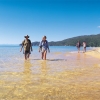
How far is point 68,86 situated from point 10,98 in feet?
7.49

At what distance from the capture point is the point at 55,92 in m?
6.58

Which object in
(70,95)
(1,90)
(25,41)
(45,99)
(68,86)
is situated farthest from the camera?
(25,41)

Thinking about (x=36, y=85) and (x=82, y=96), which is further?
(x=36, y=85)

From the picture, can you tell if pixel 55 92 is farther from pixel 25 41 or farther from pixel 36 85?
pixel 25 41

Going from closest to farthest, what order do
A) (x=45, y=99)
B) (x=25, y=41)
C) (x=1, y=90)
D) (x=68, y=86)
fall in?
(x=45, y=99) < (x=1, y=90) < (x=68, y=86) < (x=25, y=41)

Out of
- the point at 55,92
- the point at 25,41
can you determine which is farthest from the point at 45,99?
the point at 25,41

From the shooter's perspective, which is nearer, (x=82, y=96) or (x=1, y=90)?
(x=82, y=96)

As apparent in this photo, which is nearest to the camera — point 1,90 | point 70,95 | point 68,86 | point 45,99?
point 45,99

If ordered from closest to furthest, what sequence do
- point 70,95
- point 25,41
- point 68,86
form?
point 70,95 → point 68,86 → point 25,41

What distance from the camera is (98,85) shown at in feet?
25.1

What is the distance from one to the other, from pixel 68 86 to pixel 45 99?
5.80 ft

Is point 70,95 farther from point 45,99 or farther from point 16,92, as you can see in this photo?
point 16,92

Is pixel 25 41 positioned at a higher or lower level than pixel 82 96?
higher

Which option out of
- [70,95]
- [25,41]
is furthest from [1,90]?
[25,41]
